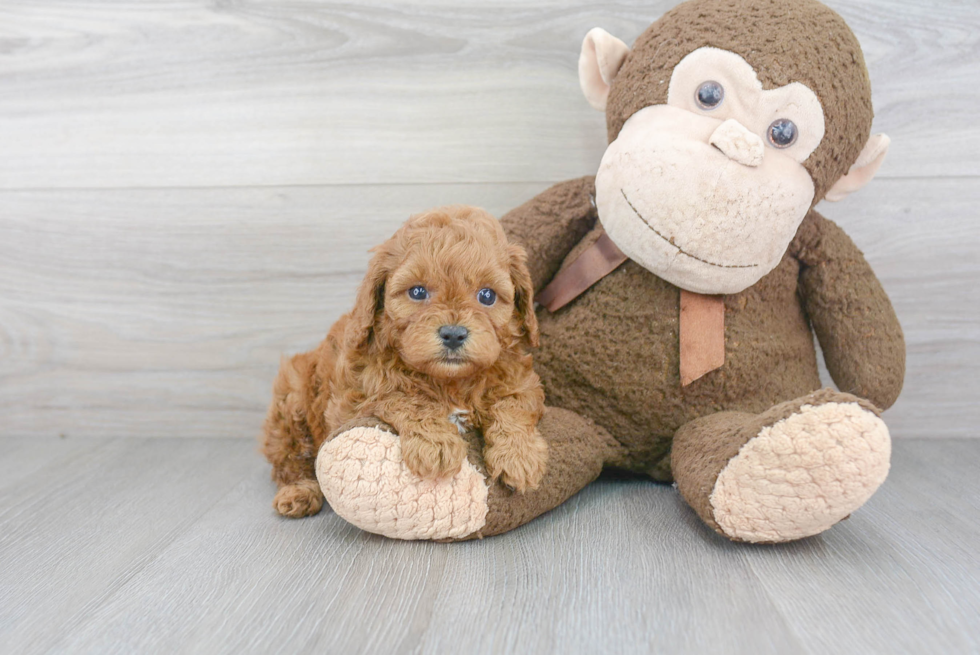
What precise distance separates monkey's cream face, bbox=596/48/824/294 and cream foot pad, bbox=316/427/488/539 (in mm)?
481

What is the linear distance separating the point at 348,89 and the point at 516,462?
0.97 metres

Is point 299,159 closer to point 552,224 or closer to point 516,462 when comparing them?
point 552,224

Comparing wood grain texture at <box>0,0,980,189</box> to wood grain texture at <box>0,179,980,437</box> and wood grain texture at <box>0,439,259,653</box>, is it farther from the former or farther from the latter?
wood grain texture at <box>0,439,259,653</box>

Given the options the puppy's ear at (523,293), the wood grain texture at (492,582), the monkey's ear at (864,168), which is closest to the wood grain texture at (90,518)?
the wood grain texture at (492,582)

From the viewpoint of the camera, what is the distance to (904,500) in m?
1.27

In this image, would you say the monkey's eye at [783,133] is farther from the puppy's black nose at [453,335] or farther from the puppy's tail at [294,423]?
the puppy's tail at [294,423]

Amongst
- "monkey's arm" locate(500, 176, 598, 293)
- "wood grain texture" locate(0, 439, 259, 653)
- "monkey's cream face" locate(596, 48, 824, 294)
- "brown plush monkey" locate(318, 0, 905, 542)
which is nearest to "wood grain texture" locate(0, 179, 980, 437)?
"wood grain texture" locate(0, 439, 259, 653)

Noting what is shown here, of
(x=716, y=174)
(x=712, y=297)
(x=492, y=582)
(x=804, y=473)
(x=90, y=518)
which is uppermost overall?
(x=716, y=174)

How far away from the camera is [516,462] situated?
1.04 metres

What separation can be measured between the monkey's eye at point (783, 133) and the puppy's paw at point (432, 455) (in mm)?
692

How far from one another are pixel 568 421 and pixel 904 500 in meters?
0.64

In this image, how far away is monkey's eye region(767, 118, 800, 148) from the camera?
108 centimetres

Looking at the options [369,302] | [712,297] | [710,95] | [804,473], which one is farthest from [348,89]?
[804,473]

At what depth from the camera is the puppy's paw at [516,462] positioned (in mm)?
1043
